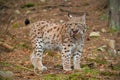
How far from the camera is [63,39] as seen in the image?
11000mm

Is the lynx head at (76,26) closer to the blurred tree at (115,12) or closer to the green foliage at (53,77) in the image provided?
the green foliage at (53,77)

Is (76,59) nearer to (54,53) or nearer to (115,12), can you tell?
(54,53)

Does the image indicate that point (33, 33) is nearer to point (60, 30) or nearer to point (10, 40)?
point (60, 30)

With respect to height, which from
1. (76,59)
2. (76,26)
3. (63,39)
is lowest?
(76,59)

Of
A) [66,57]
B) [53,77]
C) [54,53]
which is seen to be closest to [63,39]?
[66,57]

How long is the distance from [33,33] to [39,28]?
20 cm

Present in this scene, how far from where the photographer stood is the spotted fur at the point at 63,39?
10.7 metres

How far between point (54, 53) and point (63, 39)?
2.11m

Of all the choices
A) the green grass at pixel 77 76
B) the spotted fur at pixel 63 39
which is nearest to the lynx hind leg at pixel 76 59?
the spotted fur at pixel 63 39

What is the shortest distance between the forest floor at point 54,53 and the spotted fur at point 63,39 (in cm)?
26

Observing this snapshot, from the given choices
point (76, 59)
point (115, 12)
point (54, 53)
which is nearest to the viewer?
point (76, 59)

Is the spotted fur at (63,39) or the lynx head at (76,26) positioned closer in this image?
the lynx head at (76,26)

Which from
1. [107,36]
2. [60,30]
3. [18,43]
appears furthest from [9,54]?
[107,36]

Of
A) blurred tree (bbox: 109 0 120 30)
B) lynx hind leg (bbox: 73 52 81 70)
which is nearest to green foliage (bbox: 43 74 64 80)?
lynx hind leg (bbox: 73 52 81 70)
